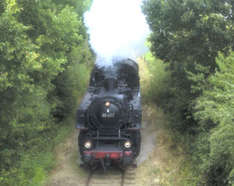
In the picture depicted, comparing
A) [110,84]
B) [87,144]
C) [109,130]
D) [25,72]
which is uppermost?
[110,84]

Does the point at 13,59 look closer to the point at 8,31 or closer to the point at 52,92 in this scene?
the point at 8,31

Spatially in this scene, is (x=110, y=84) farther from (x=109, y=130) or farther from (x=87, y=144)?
(x=87, y=144)

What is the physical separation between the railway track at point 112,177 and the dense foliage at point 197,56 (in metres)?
2.18

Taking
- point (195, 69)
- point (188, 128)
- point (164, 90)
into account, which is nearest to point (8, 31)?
point (195, 69)

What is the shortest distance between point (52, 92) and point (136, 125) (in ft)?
17.3

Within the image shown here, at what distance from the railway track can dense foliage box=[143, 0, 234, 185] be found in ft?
7.16

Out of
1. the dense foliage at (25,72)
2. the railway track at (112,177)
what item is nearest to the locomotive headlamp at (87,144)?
the railway track at (112,177)

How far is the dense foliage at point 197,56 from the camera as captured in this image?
28.3ft

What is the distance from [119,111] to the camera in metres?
8.83

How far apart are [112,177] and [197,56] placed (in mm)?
5580

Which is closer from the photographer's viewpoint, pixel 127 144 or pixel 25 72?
pixel 25 72

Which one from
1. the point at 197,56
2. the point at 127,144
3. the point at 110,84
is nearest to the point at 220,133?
the point at 127,144

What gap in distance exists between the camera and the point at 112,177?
9.39 meters

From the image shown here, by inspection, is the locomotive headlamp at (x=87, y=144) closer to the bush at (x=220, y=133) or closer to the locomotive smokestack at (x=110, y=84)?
the locomotive smokestack at (x=110, y=84)
